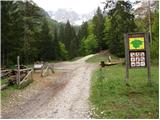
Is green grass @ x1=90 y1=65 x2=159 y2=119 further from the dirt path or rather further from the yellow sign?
the yellow sign

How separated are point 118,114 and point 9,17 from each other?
3218 centimetres

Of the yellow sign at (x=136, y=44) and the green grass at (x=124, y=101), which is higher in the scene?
the yellow sign at (x=136, y=44)

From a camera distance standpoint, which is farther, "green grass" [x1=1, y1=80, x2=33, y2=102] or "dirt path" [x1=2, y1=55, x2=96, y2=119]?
"green grass" [x1=1, y1=80, x2=33, y2=102]

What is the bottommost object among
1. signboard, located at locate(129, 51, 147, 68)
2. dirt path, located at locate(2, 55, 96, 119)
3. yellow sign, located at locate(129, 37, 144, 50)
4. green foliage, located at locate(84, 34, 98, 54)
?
dirt path, located at locate(2, 55, 96, 119)

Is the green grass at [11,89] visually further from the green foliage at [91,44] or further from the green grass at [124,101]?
the green foliage at [91,44]

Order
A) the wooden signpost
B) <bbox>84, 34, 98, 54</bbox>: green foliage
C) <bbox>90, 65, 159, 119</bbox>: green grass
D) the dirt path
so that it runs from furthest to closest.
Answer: <bbox>84, 34, 98, 54</bbox>: green foliage, the wooden signpost, the dirt path, <bbox>90, 65, 159, 119</bbox>: green grass

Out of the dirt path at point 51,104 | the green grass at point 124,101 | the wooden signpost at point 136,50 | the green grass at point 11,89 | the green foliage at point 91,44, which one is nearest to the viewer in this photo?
the green grass at point 124,101

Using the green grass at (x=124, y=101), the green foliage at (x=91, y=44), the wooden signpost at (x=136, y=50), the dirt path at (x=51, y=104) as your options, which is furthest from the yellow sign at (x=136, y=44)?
the green foliage at (x=91, y=44)

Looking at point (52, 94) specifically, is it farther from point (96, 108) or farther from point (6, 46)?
point (6, 46)

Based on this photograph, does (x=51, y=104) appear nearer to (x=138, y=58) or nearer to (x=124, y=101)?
(x=124, y=101)

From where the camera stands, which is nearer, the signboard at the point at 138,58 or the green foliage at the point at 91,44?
the signboard at the point at 138,58

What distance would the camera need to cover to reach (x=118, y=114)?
1241 centimetres

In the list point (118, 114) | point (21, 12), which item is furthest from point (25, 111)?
point (21, 12)

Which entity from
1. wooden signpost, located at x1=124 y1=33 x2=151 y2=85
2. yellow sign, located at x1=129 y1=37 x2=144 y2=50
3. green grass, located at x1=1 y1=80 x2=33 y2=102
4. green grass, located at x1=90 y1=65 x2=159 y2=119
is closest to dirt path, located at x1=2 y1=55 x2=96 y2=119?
green grass, located at x1=1 y1=80 x2=33 y2=102
